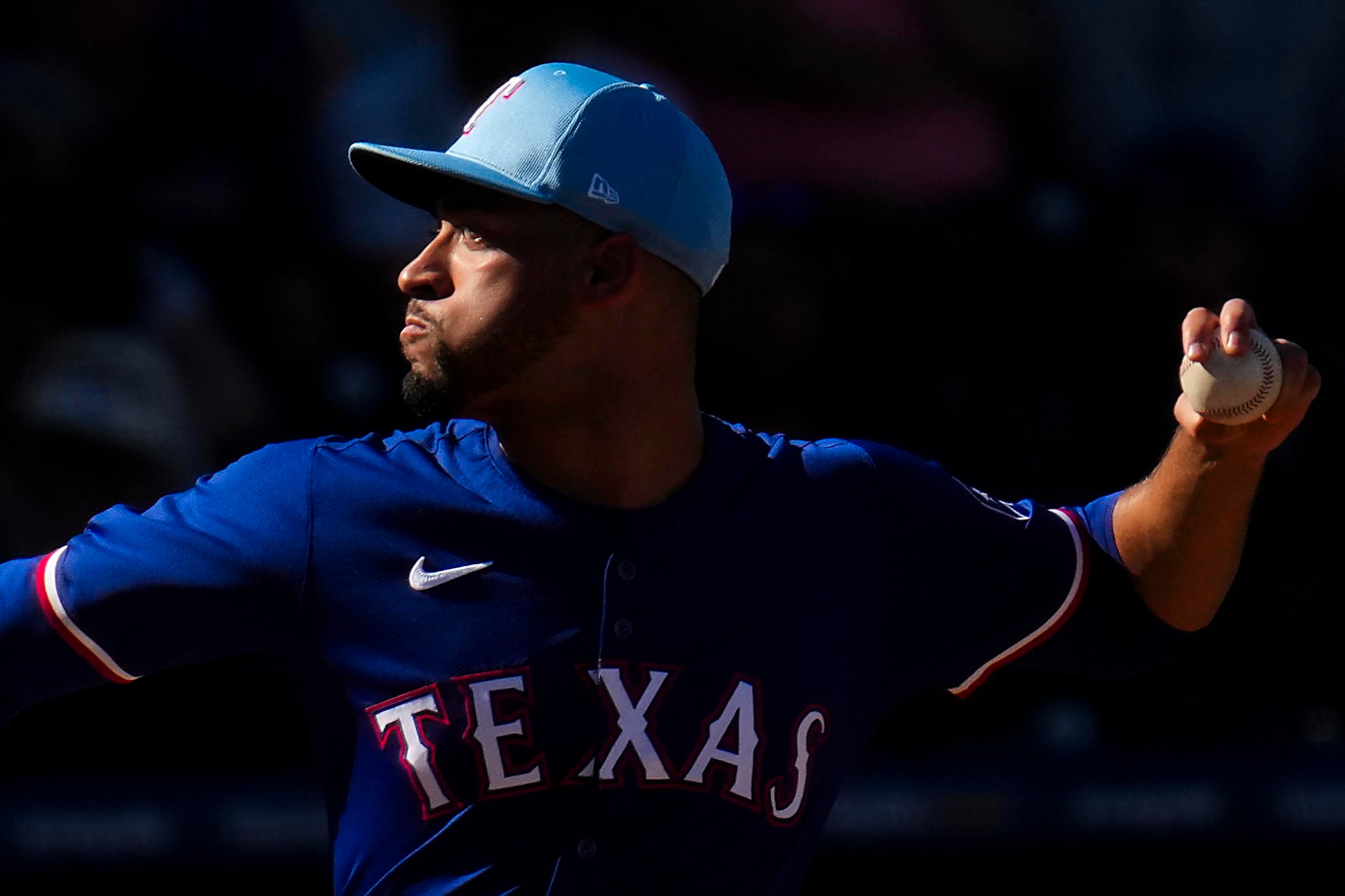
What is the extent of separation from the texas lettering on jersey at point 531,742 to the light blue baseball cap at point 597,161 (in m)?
0.51

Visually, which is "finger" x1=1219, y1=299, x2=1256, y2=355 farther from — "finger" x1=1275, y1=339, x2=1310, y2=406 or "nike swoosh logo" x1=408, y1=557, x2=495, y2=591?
"nike swoosh logo" x1=408, y1=557, x2=495, y2=591

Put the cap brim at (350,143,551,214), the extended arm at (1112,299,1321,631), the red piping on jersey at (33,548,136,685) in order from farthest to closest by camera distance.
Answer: the extended arm at (1112,299,1321,631), the cap brim at (350,143,551,214), the red piping on jersey at (33,548,136,685)

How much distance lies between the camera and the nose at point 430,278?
2016 mm

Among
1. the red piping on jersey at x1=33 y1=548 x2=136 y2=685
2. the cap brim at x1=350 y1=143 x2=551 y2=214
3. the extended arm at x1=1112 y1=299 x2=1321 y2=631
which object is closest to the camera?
the red piping on jersey at x1=33 y1=548 x2=136 y2=685

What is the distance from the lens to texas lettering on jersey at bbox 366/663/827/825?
1.92m

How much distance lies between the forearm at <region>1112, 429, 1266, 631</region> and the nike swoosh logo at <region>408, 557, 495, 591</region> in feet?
2.69

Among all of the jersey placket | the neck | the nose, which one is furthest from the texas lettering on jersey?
the nose

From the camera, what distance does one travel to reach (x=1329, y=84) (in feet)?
14.9

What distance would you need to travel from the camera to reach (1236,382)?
1998 mm

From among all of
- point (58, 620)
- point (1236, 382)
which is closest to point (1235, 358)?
point (1236, 382)

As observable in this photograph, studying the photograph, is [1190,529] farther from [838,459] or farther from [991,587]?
[838,459]

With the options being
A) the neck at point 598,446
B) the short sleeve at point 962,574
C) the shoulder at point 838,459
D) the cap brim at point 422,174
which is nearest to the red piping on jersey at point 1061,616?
the short sleeve at point 962,574

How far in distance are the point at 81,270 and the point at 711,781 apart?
272 cm

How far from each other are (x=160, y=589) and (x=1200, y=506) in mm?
1201
